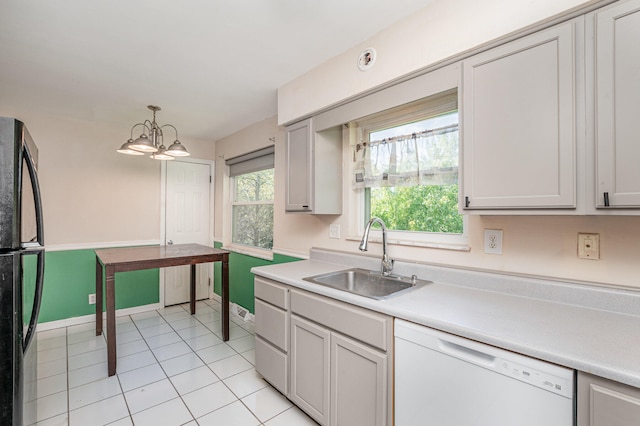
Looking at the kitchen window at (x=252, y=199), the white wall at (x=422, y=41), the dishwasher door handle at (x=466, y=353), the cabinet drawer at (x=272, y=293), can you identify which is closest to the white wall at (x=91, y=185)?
the kitchen window at (x=252, y=199)

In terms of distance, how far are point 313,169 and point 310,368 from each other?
4.42 feet

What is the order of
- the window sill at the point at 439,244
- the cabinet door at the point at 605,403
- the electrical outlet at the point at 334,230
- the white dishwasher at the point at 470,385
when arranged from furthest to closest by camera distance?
the electrical outlet at the point at 334,230 → the window sill at the point at 439,244 → the white dishwasher at the point at 470,385 → the cabinet door at the point at 605,403

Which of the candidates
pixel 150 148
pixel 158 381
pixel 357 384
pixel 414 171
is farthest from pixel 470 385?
pixel 150 148

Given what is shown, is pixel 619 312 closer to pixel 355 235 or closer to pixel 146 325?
pixel 355 235

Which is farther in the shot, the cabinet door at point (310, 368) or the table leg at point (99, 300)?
the table leg at point (99, 300)

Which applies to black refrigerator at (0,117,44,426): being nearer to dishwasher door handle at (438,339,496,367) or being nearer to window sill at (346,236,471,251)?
dishwasher door handle at (438,339,496,367)

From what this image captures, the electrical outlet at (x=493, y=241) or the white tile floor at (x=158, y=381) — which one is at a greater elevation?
the electrical outlet at (x=493, y=241)

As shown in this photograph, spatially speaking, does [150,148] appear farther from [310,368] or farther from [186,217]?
[310,368]

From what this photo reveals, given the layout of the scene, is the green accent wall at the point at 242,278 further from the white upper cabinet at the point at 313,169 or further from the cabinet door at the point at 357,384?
the cabinet door at the point at 357,384

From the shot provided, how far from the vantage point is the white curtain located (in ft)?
5.90

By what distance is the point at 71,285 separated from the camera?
3.31m

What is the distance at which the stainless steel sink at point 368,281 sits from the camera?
71.1 inches

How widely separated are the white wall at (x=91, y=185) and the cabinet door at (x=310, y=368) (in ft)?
9.64

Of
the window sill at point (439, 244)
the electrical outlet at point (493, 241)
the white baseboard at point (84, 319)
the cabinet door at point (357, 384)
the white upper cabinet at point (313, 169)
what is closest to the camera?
the cabinet door at point (357, 384)
